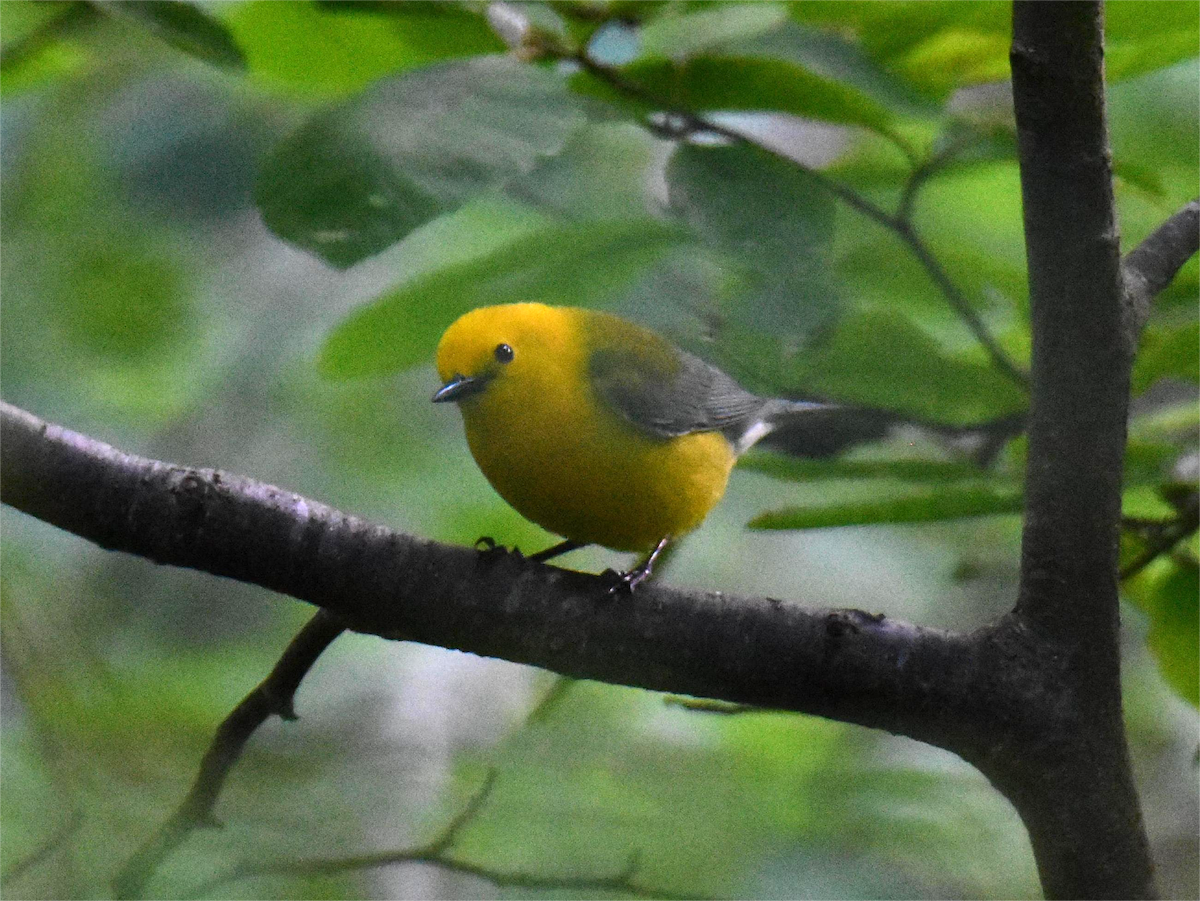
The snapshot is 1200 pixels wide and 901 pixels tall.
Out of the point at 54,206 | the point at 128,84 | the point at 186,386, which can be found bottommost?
the point at 186,386

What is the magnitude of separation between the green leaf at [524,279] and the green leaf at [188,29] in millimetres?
438

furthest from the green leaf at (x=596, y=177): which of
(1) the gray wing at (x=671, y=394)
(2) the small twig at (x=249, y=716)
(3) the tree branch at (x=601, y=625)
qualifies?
(2) the small twig at (x=249, y=716)

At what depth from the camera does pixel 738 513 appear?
4.50 metres

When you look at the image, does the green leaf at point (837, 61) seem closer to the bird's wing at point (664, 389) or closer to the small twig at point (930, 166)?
the small twig at point (930, 166)

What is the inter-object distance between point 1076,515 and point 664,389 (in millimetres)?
1215

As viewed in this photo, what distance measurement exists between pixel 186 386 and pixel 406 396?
2.77 ft

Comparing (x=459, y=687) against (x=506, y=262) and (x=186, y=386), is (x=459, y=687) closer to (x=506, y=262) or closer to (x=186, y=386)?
(x=186, y=386)

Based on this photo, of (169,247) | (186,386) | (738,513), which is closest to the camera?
(169,247)

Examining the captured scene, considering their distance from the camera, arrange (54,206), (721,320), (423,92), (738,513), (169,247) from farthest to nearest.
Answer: (738,513) → (169,247) → (54,206) → (721,320) → (423,92)

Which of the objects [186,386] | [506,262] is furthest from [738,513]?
[506,262]

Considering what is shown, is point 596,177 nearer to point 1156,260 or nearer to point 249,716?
point 1156,260

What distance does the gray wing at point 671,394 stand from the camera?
2.71 metres

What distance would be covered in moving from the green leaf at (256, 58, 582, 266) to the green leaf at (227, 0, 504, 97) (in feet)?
1.28

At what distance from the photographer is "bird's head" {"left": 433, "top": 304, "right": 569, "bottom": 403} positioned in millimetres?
2461
